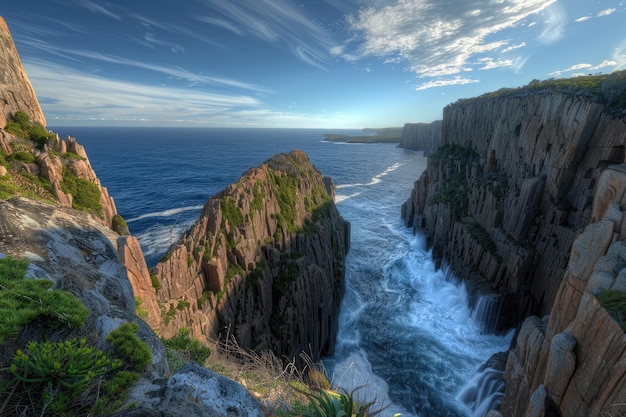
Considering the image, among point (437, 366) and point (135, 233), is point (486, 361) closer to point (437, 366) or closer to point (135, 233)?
point (437, 366)

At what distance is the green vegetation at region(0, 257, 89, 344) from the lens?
559 cm

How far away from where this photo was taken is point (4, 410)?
4.38m

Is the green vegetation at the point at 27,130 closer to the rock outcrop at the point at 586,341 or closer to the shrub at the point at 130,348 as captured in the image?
the shrub at the point at 130,348

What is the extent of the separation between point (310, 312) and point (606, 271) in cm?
2248

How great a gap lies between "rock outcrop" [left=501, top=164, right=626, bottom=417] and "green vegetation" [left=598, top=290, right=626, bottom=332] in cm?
21

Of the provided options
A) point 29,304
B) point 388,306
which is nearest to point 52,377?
point 29,304

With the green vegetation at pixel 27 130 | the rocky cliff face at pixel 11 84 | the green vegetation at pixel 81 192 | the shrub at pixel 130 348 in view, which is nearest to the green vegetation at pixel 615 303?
the shrub at pixel 130 348

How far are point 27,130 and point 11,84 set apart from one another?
362 centimetres

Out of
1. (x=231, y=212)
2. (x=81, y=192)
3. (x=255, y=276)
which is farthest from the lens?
(x=231, y=212)

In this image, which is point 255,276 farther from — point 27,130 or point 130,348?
point 27,130

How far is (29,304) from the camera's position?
607 cm

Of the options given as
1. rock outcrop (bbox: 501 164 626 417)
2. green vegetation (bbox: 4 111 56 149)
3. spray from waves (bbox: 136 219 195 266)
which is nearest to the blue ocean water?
A: spray from waves (bbox: 136 219 195 266)

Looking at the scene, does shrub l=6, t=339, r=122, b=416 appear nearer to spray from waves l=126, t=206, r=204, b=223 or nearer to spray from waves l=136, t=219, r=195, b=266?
spray from waves l=136, t=219, r=195, b=266

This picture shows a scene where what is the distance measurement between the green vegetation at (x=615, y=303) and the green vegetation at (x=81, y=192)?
2946 cm
